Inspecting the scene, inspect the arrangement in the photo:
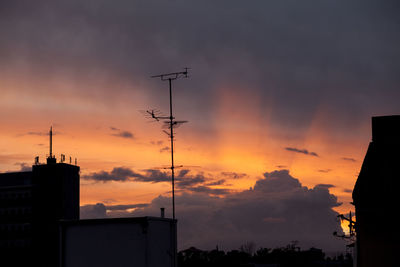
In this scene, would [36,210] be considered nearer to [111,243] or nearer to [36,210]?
[36,210]

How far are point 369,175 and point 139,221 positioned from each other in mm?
12408

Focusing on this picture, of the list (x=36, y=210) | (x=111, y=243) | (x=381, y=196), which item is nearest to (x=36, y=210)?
(x=36, y=210)

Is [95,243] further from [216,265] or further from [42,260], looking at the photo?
[42,260]

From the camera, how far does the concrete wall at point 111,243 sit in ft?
94.8

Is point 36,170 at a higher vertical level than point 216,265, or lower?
higher

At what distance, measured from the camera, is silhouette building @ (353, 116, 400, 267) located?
27.8 meters

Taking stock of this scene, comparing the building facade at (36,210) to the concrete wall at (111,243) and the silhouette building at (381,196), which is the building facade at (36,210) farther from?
the silhouette building at (381,196)

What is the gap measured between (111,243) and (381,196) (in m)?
14.1

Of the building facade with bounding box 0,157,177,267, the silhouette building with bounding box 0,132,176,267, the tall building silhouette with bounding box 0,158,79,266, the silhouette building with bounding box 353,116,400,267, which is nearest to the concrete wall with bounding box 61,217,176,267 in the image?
the silhouette building with bounding box 353,116,400,267

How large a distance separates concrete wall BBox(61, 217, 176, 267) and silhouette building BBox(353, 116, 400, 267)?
1134 centimetres

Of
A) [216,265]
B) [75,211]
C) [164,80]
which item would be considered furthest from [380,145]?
[75,211]

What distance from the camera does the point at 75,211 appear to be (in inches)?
5108

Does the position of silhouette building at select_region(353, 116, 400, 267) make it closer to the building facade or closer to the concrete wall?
the concrete wall

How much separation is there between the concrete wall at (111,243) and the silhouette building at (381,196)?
11.3 m
